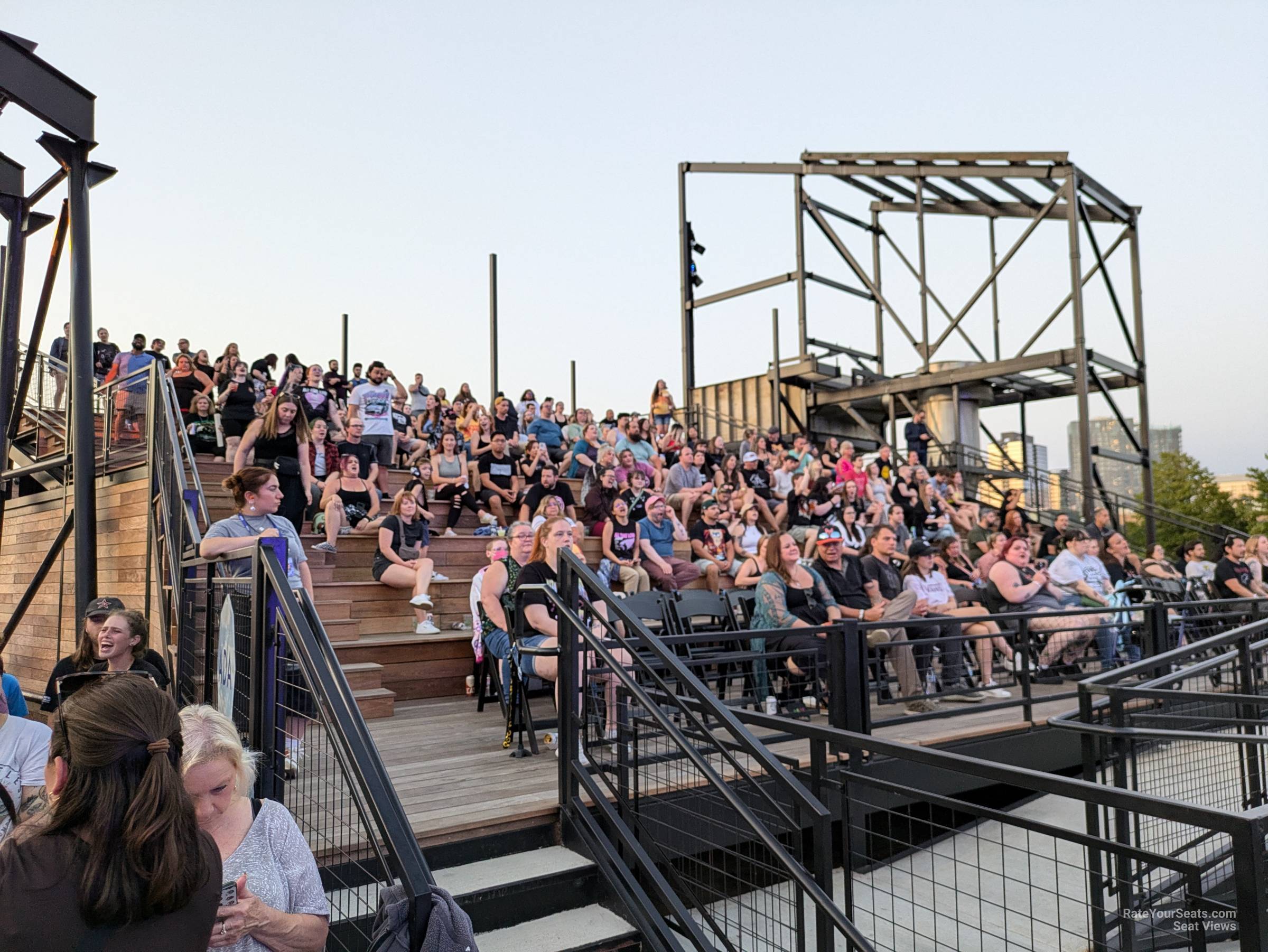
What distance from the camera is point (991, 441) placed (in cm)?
2111

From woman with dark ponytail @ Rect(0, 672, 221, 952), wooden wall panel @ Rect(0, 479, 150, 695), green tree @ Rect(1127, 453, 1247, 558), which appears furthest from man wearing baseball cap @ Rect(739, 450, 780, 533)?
green tree @ Rect(1127, 453, 1247, 558)

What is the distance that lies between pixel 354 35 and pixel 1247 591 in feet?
49.3

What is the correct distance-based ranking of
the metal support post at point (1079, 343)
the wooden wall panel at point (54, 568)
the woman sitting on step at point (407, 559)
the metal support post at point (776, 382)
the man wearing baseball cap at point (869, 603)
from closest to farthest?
the wooden wall panel at point (54, 568) < the man wearing baseball cap at point (869, 603) < the woman sitting on step at point (407, 559) < the metal support post at point (1079, 343) < the metal support post at point (776, 382)

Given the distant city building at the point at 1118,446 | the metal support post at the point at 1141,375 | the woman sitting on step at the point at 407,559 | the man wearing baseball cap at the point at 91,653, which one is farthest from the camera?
the distant city building at the point at 1118,446

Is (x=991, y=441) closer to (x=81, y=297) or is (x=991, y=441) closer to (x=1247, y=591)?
(x=1247, y=591)

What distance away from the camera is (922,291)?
20688 millimetres

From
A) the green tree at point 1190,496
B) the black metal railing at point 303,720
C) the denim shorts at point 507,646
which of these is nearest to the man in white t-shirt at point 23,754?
the black metal railing at point 303,720

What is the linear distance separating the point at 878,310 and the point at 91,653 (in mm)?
20709

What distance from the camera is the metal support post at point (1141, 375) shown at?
64.0 feet

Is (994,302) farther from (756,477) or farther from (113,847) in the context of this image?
(113,847)

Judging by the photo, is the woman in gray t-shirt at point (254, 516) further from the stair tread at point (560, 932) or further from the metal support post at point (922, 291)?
the metal support post at point (922, 291)

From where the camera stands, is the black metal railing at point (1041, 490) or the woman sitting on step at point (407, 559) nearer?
the woman sitting on step at point (407, 559)

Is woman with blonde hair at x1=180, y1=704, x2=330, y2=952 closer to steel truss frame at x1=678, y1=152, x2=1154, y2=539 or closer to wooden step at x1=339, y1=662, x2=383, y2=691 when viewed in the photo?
wooden step at x1=339, y1=662, x2=383, y2=691

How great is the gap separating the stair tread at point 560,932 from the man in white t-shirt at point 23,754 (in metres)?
1.76
